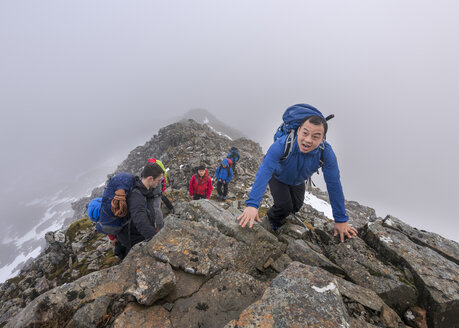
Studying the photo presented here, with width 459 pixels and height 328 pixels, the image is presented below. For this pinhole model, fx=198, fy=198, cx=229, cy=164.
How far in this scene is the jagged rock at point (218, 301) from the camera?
349 centimetres

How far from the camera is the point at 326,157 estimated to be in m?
4.93

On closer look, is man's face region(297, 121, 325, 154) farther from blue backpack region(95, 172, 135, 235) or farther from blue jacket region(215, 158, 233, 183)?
blue jacket region(215, 158, 233, 183)

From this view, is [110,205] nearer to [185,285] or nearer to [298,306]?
[185,285]

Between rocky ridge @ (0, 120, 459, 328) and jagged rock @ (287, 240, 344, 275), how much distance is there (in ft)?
0.07

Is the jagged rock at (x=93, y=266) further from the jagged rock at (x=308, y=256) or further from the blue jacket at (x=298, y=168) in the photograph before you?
the jagged rock at (x=308, y=256)

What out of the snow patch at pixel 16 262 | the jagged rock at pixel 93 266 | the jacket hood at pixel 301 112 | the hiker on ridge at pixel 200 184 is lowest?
the snow patch at pixel 16 262

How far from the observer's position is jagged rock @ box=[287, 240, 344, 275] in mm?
4707

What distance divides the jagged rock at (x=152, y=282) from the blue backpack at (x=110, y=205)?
214 cm

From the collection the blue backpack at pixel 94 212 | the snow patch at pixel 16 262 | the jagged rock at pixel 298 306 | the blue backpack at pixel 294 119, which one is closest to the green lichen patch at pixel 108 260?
the blue backpack at pixel 94 212

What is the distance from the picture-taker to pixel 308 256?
16.3 feet

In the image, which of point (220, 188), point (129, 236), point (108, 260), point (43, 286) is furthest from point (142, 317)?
point (220, 188)

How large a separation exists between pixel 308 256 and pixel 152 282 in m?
3.66

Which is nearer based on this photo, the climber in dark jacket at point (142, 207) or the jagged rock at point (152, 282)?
the jagged rock at point (152, 282)

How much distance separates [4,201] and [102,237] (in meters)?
277
